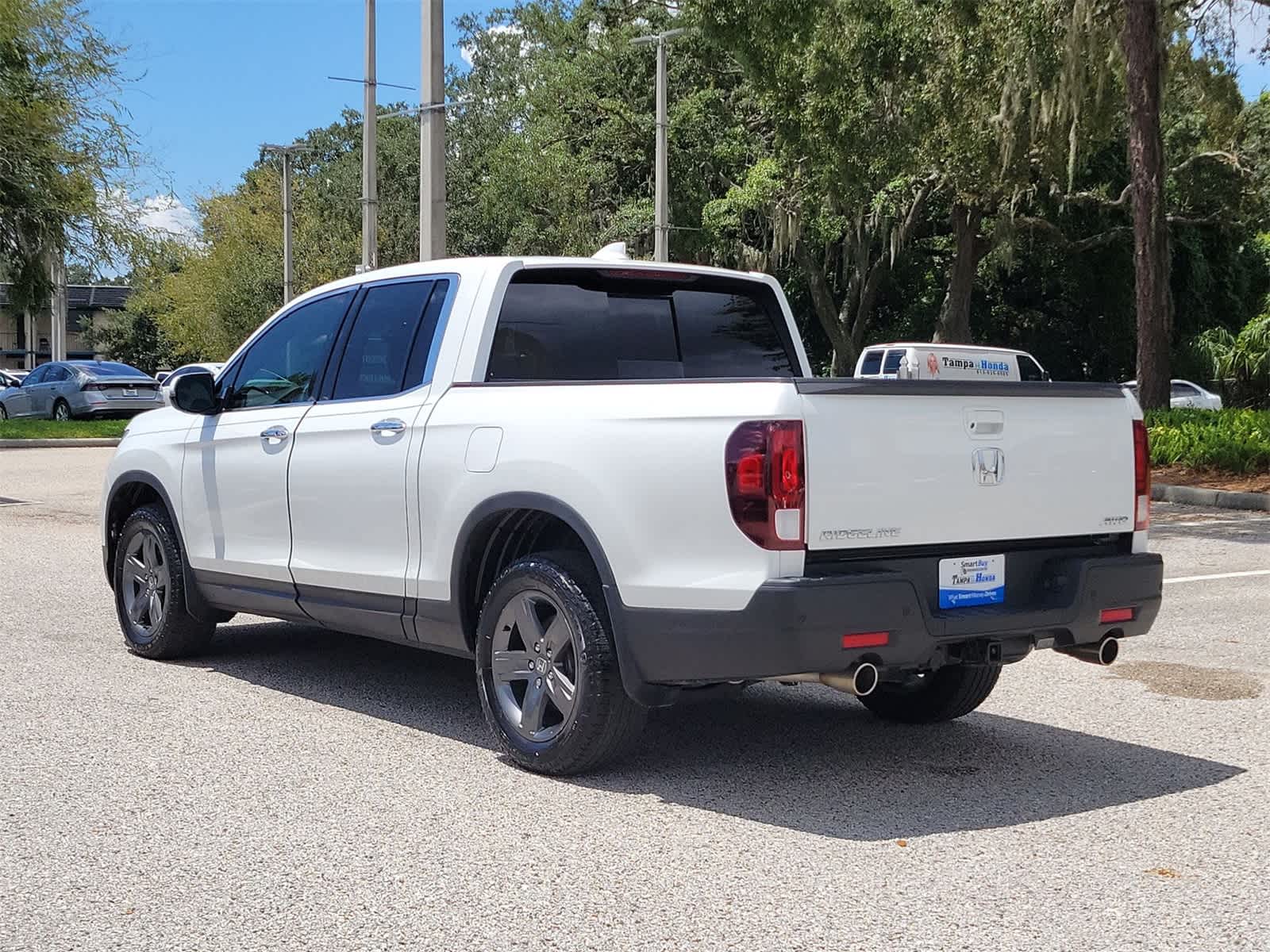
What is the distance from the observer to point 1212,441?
19.6m

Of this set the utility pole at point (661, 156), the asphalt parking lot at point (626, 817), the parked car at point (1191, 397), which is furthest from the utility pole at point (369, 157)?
the parked car at point (1191, 397)

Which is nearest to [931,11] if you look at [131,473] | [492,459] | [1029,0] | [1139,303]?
[1029,0]

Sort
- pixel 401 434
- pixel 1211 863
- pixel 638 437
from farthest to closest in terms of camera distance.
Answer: pixel 401 434, pixel 638 437, pixel 1211 863

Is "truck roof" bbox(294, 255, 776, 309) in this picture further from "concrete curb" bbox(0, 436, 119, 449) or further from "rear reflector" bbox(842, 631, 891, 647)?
"concrete curb" bbox(0, 436, 119, 449)

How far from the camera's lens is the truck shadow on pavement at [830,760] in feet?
18.2

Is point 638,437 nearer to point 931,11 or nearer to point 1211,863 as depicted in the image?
point 1211,863

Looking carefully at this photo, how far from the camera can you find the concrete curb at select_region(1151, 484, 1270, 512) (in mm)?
17641

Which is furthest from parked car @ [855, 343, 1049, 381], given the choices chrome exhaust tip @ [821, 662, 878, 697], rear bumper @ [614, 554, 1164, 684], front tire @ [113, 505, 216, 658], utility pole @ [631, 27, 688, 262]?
chrome exhaust tip @ [821, 662, 878, 697]

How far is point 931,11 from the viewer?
20.6m

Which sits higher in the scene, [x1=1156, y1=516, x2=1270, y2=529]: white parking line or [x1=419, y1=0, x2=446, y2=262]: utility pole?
[x1=419, y1=0, x2=446, y2=262]: utility pole

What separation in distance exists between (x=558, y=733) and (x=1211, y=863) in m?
2.28

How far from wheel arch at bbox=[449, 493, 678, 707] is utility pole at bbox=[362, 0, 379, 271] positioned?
1770 centimetres

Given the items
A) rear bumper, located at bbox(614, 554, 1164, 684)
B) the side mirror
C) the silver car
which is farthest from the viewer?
the silver car

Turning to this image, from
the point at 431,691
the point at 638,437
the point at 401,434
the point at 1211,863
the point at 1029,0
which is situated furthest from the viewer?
the point at 1029,0
